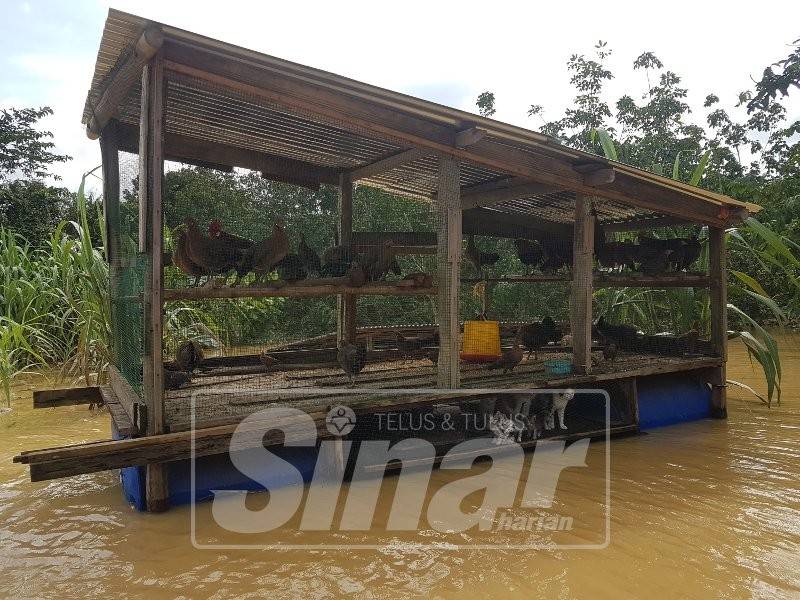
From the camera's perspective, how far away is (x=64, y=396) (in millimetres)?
4520

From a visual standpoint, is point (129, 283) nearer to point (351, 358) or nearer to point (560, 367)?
point (351, 358)

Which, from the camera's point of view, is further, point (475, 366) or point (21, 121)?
point (21, 121)

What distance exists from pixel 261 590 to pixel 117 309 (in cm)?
308

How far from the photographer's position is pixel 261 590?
9.02 ft

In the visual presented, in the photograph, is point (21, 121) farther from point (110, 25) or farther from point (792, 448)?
point (792, 448)

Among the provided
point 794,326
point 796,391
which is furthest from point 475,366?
point 794,326

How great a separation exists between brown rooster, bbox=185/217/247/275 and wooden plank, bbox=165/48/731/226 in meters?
1.09

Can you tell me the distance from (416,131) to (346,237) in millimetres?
2063

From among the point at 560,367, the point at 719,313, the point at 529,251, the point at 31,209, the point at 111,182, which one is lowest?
the point at 560,367

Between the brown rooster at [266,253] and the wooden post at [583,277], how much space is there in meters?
2.65

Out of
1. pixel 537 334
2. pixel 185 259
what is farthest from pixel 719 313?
pixel 185 259

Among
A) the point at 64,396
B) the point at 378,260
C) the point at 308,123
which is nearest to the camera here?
the point at 64,396

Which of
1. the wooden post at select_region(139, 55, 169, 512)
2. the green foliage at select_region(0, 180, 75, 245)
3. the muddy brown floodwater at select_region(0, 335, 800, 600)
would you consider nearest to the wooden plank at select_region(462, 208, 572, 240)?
the muddy brown floodwater at select_region(0, 335, 800, 600)

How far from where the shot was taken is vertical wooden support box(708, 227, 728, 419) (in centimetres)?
632
